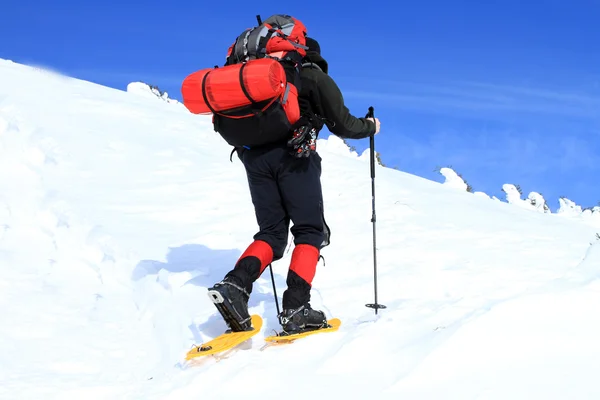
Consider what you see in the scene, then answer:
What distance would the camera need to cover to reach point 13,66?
14.6 metres

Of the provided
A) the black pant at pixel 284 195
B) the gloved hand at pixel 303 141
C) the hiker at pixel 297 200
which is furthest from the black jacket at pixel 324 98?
the black pant at pixel 284 195

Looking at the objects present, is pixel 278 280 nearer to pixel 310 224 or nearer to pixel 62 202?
pixel 310 224

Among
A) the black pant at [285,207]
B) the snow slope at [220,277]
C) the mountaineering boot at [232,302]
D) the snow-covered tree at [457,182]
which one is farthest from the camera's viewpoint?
the snow-covered tree at [457,182]

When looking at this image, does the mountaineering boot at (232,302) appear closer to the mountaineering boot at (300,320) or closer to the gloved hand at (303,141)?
the mountaineering boot at (300,320)

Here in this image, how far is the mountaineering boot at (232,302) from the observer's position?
150 inches

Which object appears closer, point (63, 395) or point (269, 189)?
point (63, 395)

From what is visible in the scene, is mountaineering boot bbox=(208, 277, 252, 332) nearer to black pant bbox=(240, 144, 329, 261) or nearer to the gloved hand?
black pant bbox=(240, 144, 329, 261)

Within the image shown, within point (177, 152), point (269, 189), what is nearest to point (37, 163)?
point (177, 152)

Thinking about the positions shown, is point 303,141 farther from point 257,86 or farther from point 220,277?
point 220,277

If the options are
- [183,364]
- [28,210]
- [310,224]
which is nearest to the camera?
[183,364]

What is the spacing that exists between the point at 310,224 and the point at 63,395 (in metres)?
2.08

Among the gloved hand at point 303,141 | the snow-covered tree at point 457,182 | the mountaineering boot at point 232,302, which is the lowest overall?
the mountaineering boot at point 232,302

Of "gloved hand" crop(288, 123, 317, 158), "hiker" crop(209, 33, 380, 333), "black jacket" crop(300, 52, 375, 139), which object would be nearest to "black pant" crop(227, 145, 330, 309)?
"hiker" crop(209, 33, 380, 333)

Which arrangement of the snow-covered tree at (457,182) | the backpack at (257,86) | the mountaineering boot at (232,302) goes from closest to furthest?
the backpack at (257,86) < the mountaineering boot at (232,302) < the snow-covered tree at (457,182)
